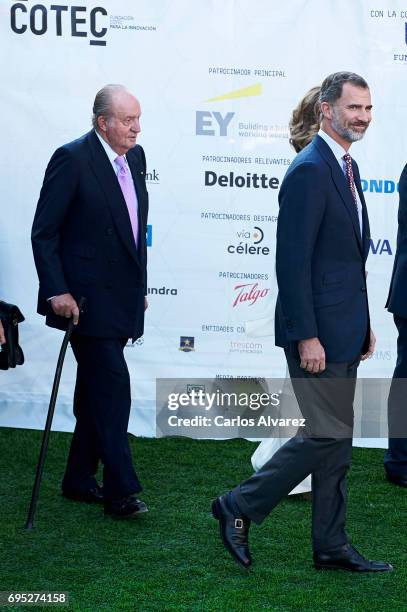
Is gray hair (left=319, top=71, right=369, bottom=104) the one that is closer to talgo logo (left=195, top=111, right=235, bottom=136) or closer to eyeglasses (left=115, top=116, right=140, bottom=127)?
eyeglasses (left=115, top=116, right=140, bottom=127)

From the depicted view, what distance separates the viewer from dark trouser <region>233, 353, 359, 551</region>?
414cm

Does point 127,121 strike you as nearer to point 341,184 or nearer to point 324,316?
point 341,184

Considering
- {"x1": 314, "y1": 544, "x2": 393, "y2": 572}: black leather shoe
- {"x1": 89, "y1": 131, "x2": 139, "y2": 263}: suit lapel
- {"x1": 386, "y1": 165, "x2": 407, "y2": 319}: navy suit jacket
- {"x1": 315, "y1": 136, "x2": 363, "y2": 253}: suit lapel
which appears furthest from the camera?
{"x1": 386, "y1": 165, "x2": 407, "y2": 319}: navy suit jacket

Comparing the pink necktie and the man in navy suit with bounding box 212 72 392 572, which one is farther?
the pink necktie

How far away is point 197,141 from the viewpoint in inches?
256

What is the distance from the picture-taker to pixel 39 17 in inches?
253

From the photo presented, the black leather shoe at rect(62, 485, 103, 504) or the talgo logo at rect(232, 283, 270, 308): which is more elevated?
the talgo logo at rect(232, 283, 270, 308)

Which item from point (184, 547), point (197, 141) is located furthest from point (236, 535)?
point (197, 141)

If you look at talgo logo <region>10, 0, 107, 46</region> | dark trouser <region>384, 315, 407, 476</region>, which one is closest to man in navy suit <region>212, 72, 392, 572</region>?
dark trouser <region>384, 315, 407, 476</region>

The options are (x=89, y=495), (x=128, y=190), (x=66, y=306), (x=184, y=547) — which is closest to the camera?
(x=184, y=547)

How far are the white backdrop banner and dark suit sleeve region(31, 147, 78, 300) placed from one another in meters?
1.68

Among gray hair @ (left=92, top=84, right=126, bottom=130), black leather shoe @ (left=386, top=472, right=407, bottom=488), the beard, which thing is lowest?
black leather shoe @ (left=386, top=472, right=407, bottom=488)

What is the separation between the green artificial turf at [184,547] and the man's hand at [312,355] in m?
0.75

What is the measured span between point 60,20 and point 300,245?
2963 millimetres
